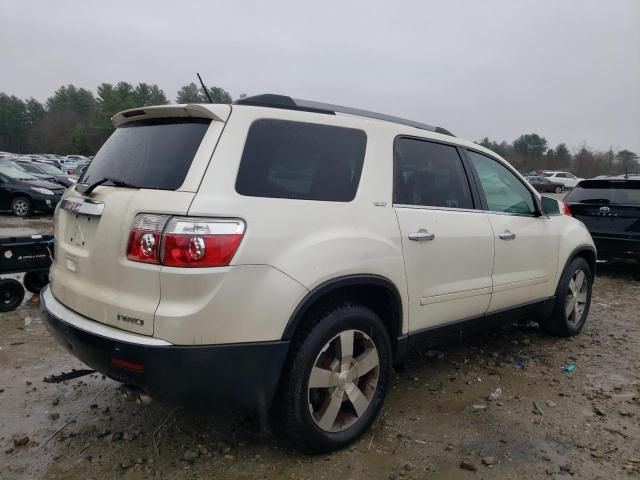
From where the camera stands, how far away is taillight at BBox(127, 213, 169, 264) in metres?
2.07

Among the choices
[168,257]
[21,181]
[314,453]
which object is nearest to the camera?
[168,257]

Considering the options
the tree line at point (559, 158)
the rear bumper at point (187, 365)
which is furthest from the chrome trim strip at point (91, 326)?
the tree line at point (559, 158)

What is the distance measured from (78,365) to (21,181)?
39.2 ft

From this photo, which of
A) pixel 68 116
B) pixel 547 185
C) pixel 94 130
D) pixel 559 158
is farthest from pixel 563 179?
pixel 68 116

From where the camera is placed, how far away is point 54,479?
7.74 ft

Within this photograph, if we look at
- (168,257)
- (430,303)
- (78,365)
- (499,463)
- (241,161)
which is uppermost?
(241,161)

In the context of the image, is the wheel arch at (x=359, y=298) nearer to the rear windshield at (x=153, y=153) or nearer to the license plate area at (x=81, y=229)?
the rear windshield at (x=153, y=153)

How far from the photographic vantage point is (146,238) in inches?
82.5

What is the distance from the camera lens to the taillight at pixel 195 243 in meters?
2.03

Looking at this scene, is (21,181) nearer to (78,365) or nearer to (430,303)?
(78,365)

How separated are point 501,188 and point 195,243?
268 cm

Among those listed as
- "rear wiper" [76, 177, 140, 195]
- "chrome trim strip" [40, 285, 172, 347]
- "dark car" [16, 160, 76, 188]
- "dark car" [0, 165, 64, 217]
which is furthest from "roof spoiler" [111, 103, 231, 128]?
"dark car" [16, 160, 76, 188]

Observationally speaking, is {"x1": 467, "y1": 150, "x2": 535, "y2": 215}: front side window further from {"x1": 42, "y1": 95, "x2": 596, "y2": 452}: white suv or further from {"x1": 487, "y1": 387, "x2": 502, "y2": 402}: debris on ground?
{"x1": 487, "y1": 387, "x2": 502, "y2": 402}: debris on ground

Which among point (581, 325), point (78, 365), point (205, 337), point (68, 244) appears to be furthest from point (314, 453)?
point (581, 325)
